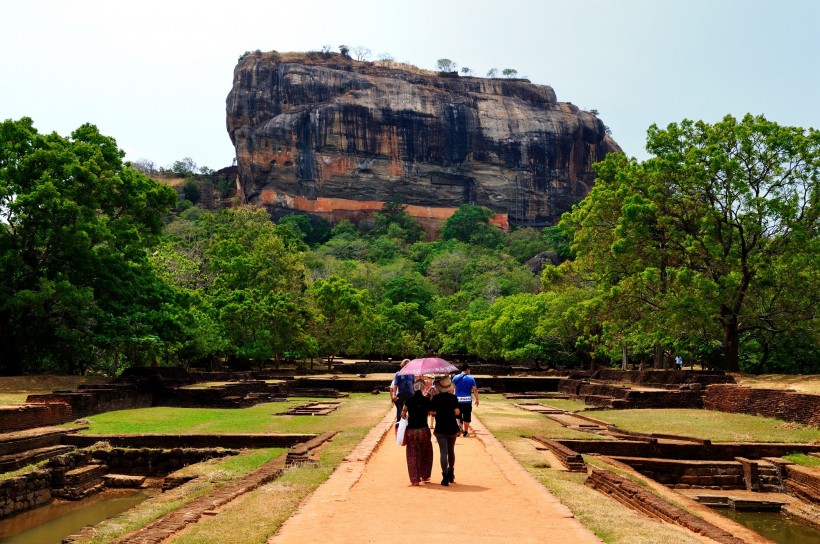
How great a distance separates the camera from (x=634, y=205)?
1040 inches

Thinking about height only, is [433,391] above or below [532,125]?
below

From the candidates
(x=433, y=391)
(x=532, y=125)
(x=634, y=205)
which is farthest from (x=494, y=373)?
(x=532, y=125)

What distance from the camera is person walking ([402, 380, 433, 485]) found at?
348 inches

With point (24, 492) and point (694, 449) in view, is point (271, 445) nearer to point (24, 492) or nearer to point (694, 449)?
point (24, 492)

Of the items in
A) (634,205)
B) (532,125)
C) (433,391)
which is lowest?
(433,391)

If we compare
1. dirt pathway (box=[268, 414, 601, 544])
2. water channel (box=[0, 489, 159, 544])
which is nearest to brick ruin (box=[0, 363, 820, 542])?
water channel (box=[0, 489, 159, 544])

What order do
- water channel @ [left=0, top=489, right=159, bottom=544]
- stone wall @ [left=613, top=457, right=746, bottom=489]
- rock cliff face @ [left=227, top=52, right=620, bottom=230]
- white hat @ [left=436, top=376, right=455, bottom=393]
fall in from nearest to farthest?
white hat @ [left=436, top=376, right=455, bottom=393] < water channel @ [left=0, top=489, right=159, bottom=544] < stone wall @ [left=613, top=457, right=746, bottom=489] < rock cliff face @ [left=227, top=52, right=620, bottom=230]

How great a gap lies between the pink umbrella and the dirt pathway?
1.30 meters

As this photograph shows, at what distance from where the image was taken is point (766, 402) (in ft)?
63.1

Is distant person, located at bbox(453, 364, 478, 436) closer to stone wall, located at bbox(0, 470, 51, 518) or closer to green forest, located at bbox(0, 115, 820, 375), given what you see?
stone wall, located at bbox(0, 470, 51, 518)

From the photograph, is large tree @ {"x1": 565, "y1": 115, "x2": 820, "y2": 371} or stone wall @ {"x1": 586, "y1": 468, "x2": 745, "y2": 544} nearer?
stone wall @ {"x1": 586, "y1": 468, "x2": 745, "y2": 544}

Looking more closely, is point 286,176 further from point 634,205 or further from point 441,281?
point 634,205

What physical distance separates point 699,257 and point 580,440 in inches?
557

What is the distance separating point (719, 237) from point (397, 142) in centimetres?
8306
